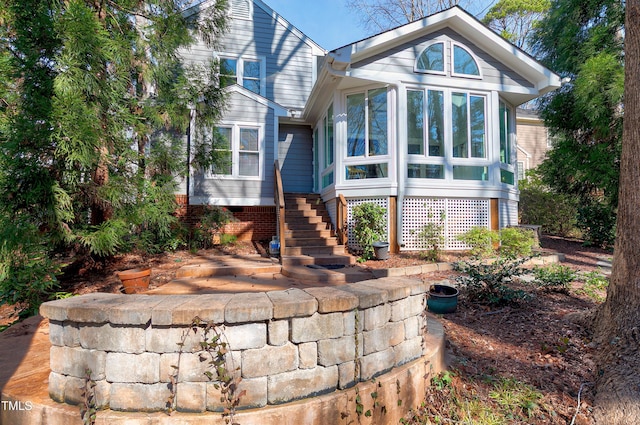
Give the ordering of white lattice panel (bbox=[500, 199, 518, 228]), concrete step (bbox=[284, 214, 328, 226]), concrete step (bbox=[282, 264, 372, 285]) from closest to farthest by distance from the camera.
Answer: concrete step (bbox=[282, 264, 372, 285]) < concrete step (bbox=[284, 214, 328, 226]) < white lattice panel (bbox=[500, 199, 518, 228])

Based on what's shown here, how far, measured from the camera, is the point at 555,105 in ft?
32.1

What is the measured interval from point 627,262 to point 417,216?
174 inches

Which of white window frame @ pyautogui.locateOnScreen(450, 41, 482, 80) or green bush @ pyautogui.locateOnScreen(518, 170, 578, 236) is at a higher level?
white window frame @ pyautogui.locateOnScreen(450, 41, 482, 80)

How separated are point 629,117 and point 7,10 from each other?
7.62 metres

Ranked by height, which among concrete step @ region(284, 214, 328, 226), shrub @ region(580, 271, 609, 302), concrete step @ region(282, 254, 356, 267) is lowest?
shrub @ region(580, 271, 609, 302)

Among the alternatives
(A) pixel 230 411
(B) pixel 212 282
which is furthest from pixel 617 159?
(A) pixel 230 411

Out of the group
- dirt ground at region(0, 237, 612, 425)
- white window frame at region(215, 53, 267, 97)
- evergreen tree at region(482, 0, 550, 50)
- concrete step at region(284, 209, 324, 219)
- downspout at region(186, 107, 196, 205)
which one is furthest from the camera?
evergreen tree at region(482, 0, 550, 50)

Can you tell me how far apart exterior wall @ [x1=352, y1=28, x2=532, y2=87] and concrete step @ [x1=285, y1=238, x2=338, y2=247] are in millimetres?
3947

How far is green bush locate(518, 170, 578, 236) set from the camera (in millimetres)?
11797

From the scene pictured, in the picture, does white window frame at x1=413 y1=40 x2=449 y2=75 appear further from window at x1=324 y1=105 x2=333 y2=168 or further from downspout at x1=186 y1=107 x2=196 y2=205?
downspout at x1=186 y1=107 x2=196 y2=205

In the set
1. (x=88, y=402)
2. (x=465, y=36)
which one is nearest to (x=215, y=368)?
(x=88, y=402)

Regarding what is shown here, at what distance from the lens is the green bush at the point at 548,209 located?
38.7 feet

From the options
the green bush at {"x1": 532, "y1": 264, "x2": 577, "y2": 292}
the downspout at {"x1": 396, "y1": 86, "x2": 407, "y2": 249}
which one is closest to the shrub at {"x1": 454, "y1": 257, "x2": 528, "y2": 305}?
the green bush at {"x1": 532, "y1": 264, "x2": 577, "y2": 292}

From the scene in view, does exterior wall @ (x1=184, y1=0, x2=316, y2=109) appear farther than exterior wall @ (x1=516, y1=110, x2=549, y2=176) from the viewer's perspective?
No
